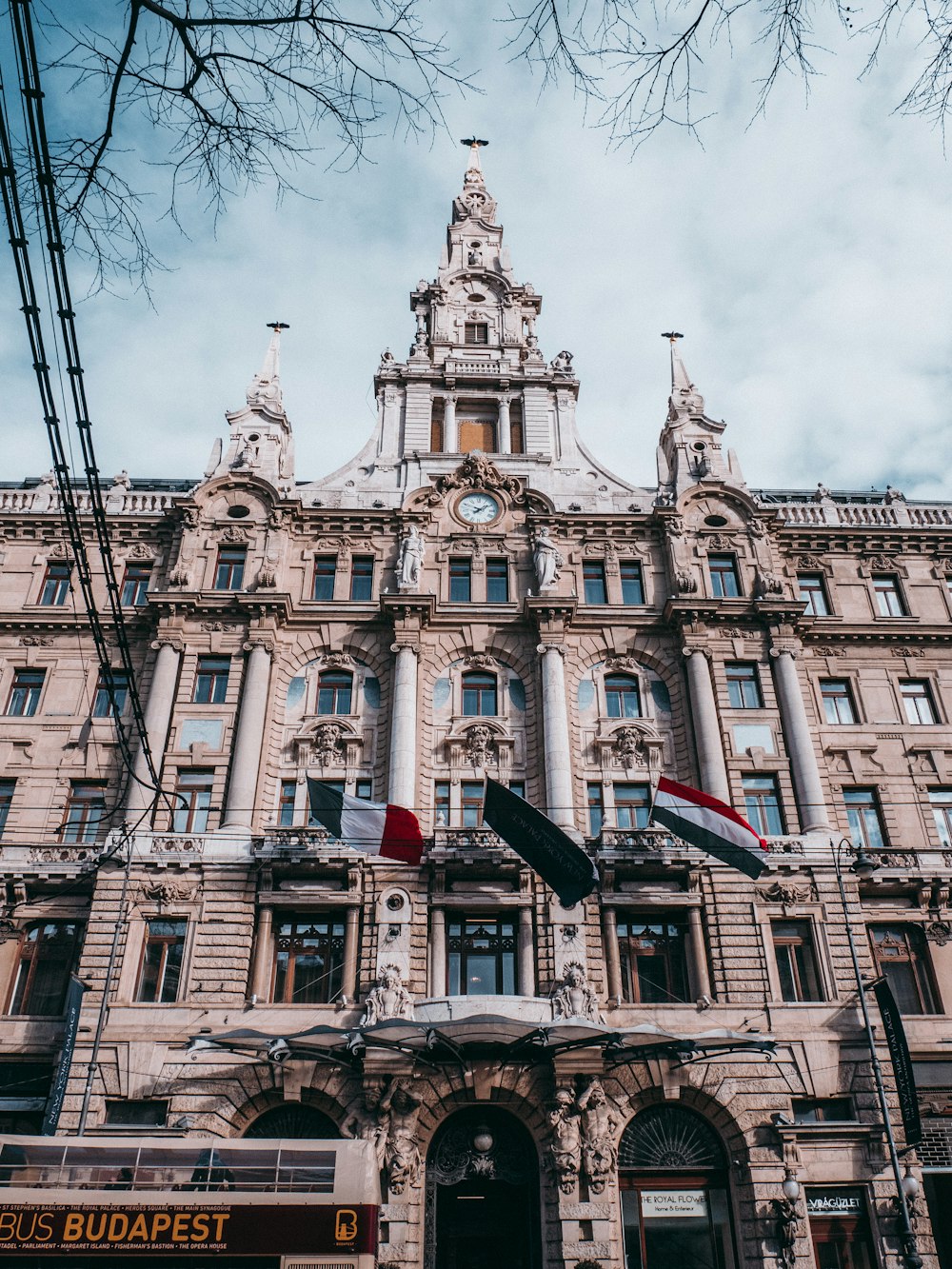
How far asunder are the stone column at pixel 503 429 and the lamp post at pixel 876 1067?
2227 centimetres

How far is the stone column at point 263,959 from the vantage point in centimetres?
3253

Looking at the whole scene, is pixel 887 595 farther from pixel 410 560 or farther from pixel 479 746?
pixel 410 560

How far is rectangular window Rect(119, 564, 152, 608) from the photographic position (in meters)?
42.5

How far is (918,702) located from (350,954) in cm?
2416

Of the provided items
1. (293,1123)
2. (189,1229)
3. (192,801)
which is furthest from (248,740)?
(189,1229)

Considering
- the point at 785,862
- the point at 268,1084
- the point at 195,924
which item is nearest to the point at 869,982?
the point at 785,862

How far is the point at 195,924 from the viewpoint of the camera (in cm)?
3322

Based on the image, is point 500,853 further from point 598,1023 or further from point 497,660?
point 497,660

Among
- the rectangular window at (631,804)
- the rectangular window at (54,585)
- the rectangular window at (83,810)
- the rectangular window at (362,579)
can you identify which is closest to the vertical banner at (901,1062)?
the rectangular window at (631,804)

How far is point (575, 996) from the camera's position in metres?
31.7

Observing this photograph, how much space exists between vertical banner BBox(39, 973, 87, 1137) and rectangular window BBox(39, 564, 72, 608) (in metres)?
16.8

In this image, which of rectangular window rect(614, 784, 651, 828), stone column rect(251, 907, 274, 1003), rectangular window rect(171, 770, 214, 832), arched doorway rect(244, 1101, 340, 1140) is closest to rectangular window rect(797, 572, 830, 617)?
rectangular window rect(614, 784, 651, 828)

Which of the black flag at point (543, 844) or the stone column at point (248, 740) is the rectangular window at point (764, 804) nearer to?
the black flag at point (543, 844)

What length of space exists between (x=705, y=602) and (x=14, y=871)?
27034 mm
